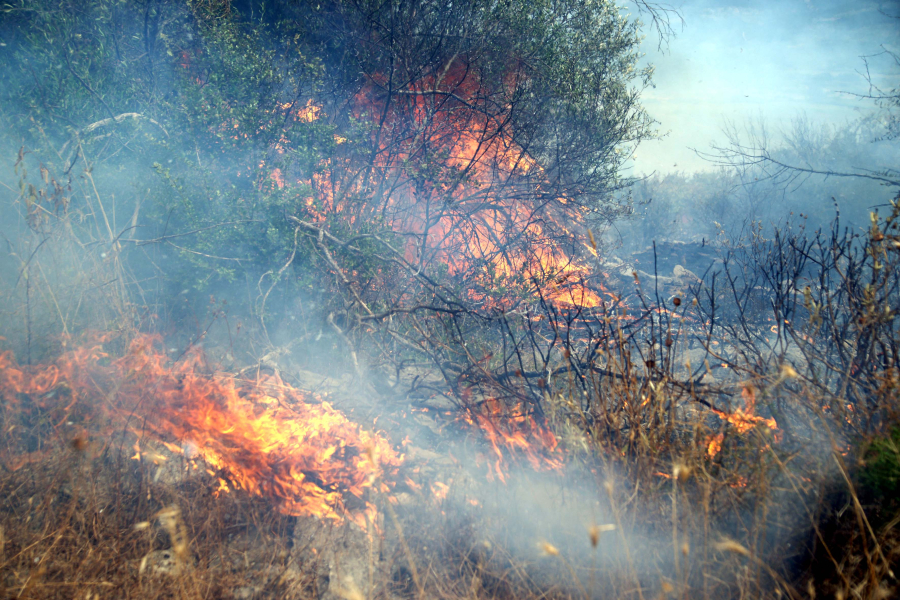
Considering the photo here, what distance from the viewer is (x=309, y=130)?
5062mm

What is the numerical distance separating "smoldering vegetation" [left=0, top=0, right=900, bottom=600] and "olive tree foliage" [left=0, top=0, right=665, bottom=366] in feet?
0.15

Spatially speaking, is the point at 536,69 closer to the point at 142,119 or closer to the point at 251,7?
the point at 251,7

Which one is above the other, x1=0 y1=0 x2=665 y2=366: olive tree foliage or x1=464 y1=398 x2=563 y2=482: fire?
x1=0 y1=0 x2=665 y2=366: olive tree foliage

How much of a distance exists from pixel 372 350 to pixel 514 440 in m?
2.29

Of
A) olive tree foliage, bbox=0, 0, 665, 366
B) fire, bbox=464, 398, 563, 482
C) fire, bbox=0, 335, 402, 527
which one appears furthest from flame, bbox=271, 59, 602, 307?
fire, bbox=464, 398, 563, 482

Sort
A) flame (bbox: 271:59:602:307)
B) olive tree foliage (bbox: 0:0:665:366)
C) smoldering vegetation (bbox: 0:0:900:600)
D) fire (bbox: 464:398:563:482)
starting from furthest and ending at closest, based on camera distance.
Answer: flame (bbox: 271:59:602:307), olive tree foliage (bbox: 0:0:665:366), fire (bbox: 464:398:563:482), smoldering vegetation (bbox: 0:0:900:600)

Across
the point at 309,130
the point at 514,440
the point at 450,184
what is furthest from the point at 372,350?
the point at 309,130

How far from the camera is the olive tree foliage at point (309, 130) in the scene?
14.7 ft

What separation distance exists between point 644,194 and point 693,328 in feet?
32.4

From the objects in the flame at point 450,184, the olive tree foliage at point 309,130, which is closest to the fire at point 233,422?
the olive tree foliage at point 309,130

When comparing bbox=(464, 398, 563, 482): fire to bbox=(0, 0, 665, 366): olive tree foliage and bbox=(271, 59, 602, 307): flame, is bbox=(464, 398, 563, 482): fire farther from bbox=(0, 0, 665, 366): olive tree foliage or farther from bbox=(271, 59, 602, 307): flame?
bbox=(271, 59, 602, 307): flame

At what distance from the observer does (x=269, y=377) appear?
4.09m

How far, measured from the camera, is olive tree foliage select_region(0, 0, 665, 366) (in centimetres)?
447

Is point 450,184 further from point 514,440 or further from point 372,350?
point 514,440
